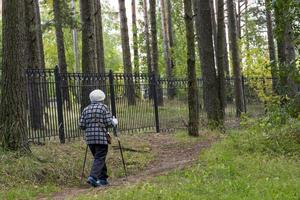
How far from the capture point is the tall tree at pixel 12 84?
34.2 ft

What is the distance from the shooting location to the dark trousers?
32.3ft

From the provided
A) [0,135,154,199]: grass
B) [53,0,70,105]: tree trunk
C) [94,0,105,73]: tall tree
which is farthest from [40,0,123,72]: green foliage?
[0,135,154,199]: grass

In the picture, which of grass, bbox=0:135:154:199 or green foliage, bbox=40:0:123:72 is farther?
green foliage, bbox=40:0:123:72

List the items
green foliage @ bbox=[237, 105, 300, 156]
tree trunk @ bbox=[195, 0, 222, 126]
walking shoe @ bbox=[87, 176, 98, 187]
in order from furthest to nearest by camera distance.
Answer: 1. tree trunk @ bbox=[195, 0, 222, 126]
2. green foliage @ bbox=[237, 105, 300, 156]
3. walking shoe @ bbox=[87, 176, 98, 187]

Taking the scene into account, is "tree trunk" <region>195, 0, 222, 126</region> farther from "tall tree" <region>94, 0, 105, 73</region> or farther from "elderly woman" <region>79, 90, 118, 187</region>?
"tall tree" <region>94, 0, 105, 73</region>

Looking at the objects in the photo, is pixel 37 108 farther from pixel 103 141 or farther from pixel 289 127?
pixel 289 127

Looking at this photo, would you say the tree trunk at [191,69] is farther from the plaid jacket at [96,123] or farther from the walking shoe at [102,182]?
the walking shoe at [102,182]

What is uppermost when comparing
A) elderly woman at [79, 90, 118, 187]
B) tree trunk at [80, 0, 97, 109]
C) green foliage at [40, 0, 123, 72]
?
green foliage at [40, 0, 123, 72]

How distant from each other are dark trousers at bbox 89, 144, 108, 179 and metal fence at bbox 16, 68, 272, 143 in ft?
10.4

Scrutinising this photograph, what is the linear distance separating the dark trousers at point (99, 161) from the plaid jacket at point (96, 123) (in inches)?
5.9

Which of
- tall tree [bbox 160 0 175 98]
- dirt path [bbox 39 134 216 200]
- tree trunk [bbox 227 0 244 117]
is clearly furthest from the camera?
tall tree [bbox 160 0 175 98]

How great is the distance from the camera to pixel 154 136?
1688 centimetres

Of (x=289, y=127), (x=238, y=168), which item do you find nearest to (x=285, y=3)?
(x=289, y=127)

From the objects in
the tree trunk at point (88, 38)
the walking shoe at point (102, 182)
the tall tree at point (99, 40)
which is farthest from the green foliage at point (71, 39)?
the walking shoe at point (102, 182)
